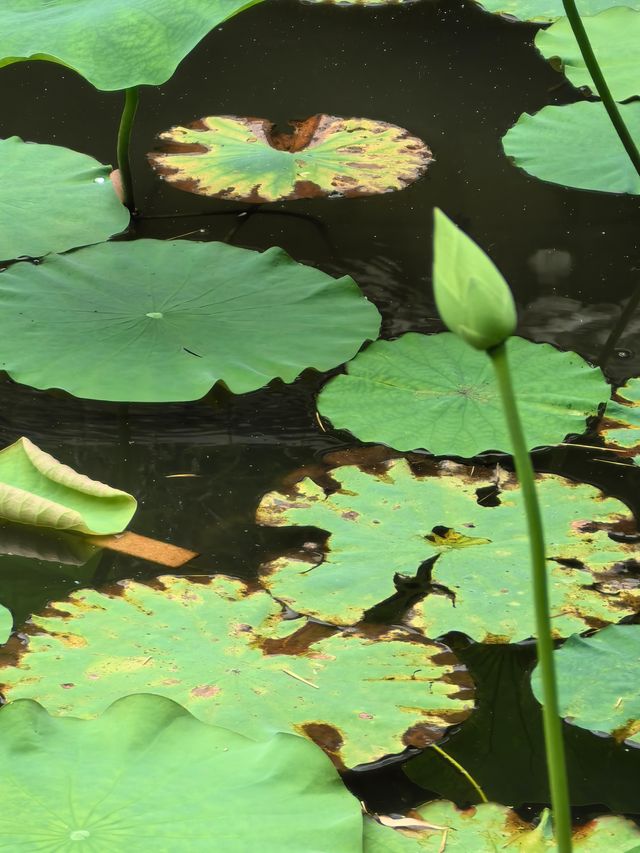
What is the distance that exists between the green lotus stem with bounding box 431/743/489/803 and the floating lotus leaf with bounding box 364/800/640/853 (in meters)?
0.09

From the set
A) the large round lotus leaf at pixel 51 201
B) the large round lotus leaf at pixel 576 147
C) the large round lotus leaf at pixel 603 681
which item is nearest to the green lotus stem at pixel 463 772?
the large round lotus leaf at pixel 603 681

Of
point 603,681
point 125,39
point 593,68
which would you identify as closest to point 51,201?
point 125,39

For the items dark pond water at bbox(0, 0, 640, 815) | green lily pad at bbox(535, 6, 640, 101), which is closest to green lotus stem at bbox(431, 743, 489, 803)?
dark pond water at bbox(0, 0, 640, 815)

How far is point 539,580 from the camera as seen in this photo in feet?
2.32

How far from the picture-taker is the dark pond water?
1.38 meters

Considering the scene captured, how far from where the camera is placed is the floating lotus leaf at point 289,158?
2.67 m

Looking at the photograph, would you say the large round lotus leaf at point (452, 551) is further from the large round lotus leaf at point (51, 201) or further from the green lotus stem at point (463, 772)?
the large round lotus leaf at point (51, 201)

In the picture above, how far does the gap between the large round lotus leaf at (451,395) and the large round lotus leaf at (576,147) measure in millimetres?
665

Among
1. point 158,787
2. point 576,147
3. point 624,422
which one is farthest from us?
point 576,147

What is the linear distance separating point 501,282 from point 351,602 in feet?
2.98

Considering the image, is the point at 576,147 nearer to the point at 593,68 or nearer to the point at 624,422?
the point at 593,68

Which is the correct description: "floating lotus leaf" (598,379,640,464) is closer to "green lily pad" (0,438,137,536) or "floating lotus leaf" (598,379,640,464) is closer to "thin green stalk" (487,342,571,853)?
"green lily pad" (0,438,137,536)

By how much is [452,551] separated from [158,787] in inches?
24.8

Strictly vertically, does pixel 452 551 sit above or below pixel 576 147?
below
